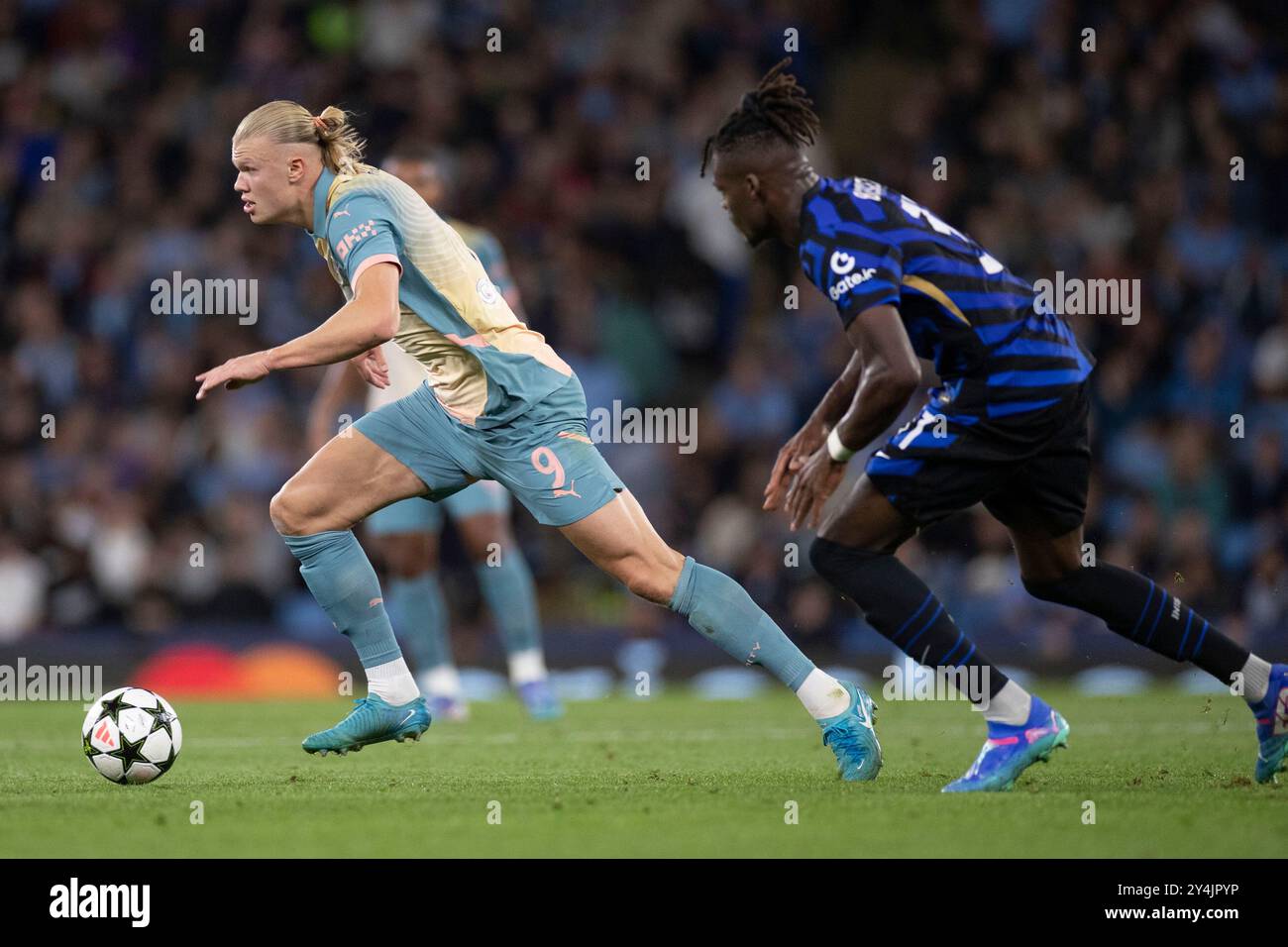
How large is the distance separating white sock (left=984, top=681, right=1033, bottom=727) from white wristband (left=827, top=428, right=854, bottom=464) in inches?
34.9

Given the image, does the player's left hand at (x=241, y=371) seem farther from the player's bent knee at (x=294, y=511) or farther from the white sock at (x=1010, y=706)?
the white sock at (x=1010, y=706)

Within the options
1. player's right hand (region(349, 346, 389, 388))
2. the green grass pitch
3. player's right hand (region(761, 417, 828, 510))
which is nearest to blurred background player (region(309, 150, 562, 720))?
the green grass pitch

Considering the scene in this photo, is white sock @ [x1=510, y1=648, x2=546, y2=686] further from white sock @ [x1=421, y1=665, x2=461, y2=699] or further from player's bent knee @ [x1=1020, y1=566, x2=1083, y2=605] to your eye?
player's bent knee @ [x1=1020, y1=566, x2=1083, y2=605]

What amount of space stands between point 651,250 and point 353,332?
28.2 ft

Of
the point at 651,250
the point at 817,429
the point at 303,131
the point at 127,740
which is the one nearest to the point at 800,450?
the point at 817,429

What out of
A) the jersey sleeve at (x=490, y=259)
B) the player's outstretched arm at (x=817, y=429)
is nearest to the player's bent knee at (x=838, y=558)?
the player's outstretched arm at (x=817, y=429)

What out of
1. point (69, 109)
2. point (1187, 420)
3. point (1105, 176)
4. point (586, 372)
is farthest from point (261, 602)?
point (1105, 176)

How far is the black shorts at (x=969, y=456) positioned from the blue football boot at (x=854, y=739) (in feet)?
2.15

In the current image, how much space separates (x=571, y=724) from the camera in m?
8.37

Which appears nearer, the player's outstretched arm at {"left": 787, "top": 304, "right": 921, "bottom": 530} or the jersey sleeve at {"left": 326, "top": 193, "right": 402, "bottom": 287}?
the player's outstretched arm at {"left": 787, "top": 304, "right": 921, "bottom": 530}

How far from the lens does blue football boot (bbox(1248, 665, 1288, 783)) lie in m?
5.50

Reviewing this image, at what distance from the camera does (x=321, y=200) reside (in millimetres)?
5695

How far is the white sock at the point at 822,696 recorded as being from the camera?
5.55 metres
